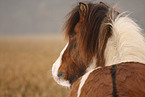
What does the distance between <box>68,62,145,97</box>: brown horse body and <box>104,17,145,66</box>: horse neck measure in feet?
0.85

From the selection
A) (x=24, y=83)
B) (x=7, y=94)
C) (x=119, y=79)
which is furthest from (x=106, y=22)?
(x=24, y=83)

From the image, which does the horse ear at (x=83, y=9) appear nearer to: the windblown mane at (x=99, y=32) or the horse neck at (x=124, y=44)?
the windblown mane at (x=99, y=32)

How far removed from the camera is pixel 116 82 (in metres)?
0.83

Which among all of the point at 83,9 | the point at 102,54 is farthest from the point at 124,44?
the point at 83,9

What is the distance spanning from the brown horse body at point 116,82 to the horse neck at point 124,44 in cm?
26

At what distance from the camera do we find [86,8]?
5.05 feet

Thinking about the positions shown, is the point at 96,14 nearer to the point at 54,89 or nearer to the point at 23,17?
the point at 54,89

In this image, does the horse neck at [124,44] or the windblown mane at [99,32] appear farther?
the windblown mane at [99,32]

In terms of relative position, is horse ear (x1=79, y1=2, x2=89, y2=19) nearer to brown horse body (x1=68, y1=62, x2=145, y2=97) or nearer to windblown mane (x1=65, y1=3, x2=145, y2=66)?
windblown mane (x1=65, y1=3, x2=145, y2=66)

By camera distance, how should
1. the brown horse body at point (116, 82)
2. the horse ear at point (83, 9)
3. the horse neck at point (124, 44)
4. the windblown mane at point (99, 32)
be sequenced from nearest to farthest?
1. the brown horse body at point (116, 82)
2. the horse neck at point (124, 44)
3. the windblown mane at point (99, 32)
4. the horse ear at point (83, 9)

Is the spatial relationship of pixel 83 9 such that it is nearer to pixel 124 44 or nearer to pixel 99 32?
pixel 99 32

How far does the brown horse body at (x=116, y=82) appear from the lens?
31.6 inches

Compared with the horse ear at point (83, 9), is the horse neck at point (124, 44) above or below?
below

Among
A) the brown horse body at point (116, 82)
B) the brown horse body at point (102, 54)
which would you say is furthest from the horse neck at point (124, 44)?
the brown horse body at point (116, 82)
